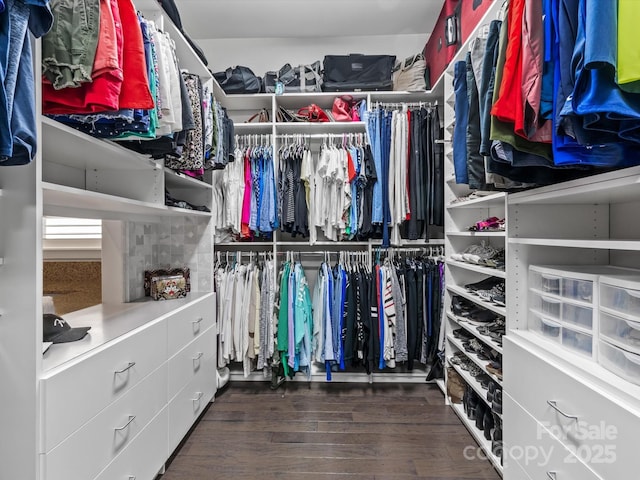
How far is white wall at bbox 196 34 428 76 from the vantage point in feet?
9.46

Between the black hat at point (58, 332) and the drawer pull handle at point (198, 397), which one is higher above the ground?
the black hat at point (58, 332)

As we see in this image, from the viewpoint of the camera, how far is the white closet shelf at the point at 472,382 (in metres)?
1.82

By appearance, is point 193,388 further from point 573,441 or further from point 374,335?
point 573,441

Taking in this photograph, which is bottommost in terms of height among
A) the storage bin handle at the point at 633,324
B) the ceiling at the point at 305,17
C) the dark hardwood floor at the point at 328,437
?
the dark hardwood floor at the point at 328,437

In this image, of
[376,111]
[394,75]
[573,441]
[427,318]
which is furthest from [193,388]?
[394,75]

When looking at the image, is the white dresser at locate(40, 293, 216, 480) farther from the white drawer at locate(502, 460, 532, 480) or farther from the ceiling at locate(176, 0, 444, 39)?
the ceiling at locate(176, 0, 444, 39)

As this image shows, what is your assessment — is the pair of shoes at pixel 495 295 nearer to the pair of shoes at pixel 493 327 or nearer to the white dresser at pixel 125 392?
the pair of shoes at pixel 493 327

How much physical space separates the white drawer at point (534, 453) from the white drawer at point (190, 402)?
1581 mm

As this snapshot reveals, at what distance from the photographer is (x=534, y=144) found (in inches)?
38.3

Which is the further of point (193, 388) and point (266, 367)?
point (266, 367)

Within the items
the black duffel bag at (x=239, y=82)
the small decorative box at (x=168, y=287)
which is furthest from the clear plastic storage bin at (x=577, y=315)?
the black duffel bag at (x=239, y=82)

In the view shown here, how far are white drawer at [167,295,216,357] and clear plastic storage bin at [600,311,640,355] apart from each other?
1785 millimetres

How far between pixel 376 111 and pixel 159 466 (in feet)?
8.29

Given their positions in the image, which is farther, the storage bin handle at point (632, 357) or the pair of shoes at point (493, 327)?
the pair of shoes at point (493, 327)
